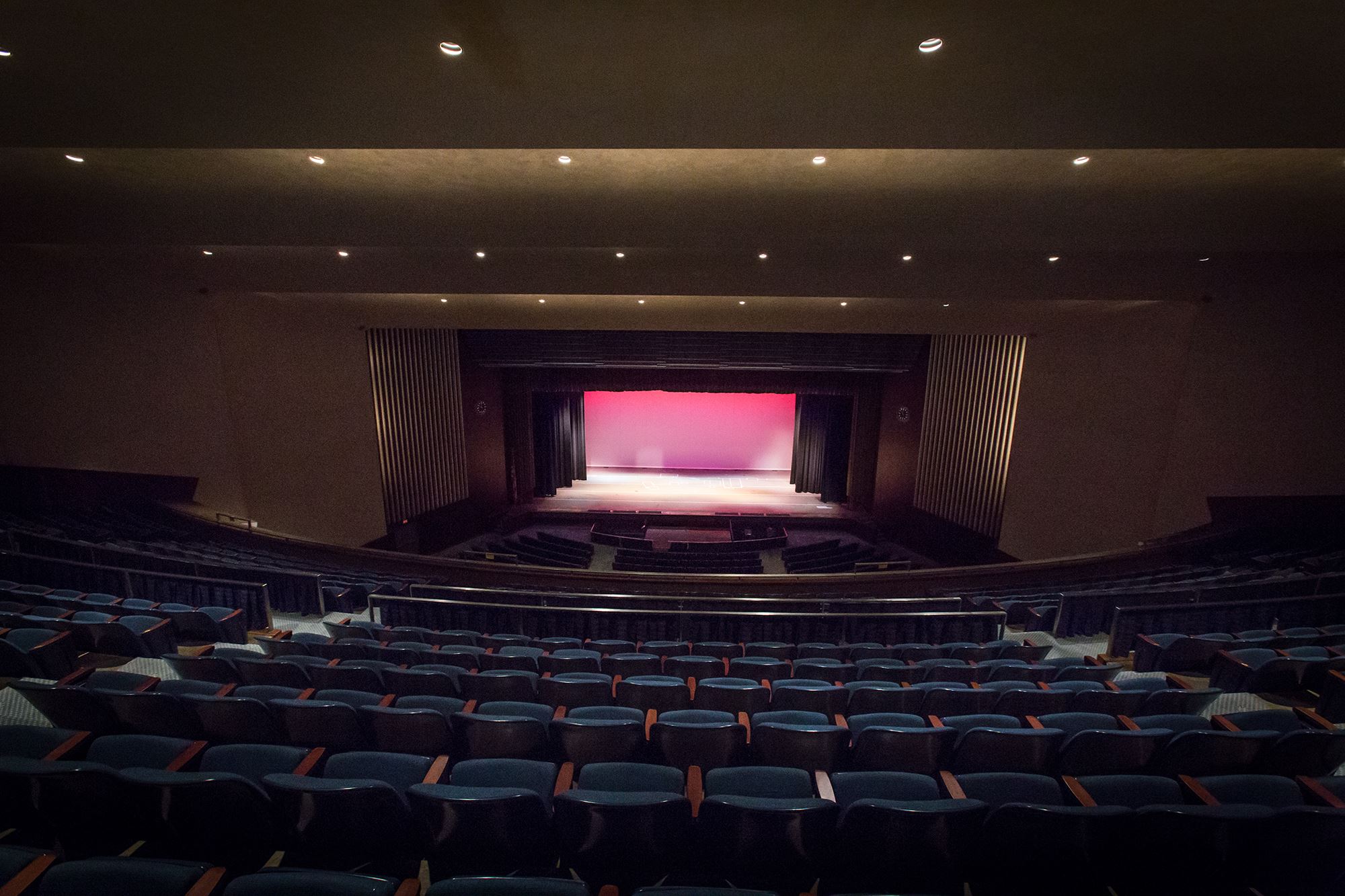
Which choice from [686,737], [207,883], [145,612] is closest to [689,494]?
[145,612]

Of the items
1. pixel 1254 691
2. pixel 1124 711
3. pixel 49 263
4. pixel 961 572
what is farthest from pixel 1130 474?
pixel 49 263

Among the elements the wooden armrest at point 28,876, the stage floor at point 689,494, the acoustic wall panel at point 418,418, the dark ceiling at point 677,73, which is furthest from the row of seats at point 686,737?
the stage floor at point 689,494

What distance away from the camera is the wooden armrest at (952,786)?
2.29 metres

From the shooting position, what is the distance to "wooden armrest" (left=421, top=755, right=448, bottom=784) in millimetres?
2305

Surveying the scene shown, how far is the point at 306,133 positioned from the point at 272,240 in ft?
10.1

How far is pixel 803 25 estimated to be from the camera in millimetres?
2518

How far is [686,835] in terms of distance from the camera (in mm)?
2039

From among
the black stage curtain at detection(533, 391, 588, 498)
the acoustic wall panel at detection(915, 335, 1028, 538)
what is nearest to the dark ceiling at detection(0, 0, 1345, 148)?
the acoustic wall panel at detection(915, 335, 1028, 538)

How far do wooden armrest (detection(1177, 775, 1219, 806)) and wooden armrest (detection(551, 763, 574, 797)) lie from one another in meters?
2.44

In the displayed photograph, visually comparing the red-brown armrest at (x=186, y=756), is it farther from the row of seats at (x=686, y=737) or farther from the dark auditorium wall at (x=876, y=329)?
the dark auditorium wall at (x=876, y=329)

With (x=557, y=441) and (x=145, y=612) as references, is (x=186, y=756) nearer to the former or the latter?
(x=145, y=612)

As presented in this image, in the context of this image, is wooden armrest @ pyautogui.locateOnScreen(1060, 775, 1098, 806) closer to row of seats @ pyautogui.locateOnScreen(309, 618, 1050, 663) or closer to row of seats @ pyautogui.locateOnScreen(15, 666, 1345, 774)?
row of seats @ pyautogui.locateOnScreen(15, 666, 1345, 774)

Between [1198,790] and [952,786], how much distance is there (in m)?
0.93

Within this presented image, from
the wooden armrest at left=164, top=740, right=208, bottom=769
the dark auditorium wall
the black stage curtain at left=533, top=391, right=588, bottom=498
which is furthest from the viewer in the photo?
the black stage curtain at left=533, top=391, right=588, bottom=498
